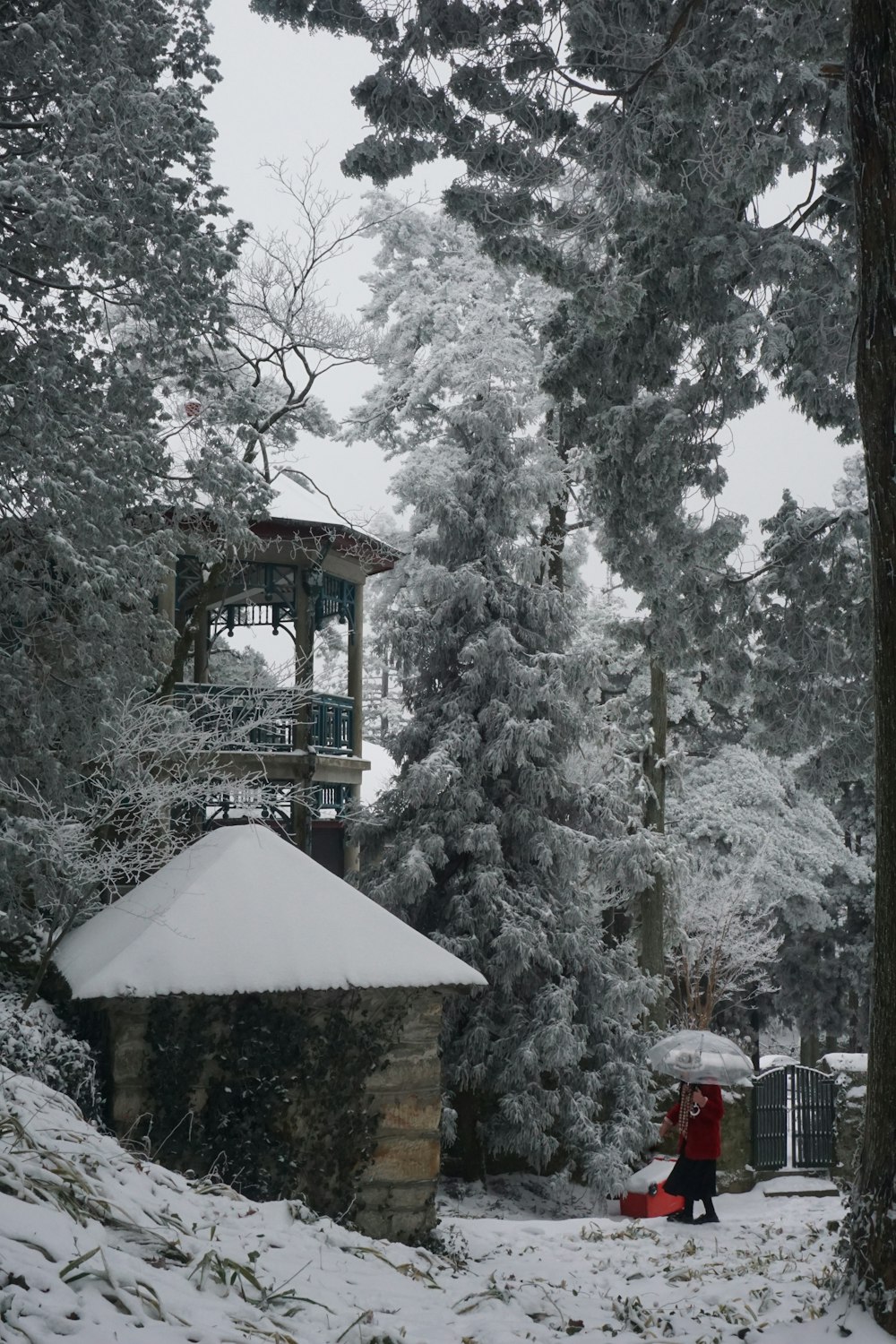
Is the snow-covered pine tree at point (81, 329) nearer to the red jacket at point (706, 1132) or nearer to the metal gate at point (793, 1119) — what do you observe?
the red jacket at point (706, 1132)

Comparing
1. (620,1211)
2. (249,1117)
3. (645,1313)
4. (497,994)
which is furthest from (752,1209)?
(645,1313)

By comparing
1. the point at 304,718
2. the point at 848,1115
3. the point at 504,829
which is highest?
the point at 304,718

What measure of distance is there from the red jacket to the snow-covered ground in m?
2.27

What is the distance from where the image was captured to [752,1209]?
12430 millimetres

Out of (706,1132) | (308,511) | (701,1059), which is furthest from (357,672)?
(706,1132)

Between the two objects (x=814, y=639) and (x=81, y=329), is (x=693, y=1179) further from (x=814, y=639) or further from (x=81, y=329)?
(x=81, y=329)

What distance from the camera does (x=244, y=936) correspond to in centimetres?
780

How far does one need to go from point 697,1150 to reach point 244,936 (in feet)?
13.0

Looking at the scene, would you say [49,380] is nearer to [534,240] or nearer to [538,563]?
[534,240]

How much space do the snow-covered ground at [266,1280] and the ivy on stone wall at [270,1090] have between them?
1211mm

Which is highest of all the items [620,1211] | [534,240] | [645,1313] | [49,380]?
[534,240]

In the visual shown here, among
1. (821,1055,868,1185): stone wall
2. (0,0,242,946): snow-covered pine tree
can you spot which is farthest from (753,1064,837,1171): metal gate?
(0,0,242,946): snow-covered pine tree

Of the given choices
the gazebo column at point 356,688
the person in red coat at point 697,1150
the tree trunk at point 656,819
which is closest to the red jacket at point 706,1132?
the person in red coat at point 697,1150

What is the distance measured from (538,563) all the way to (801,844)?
36.0 ft
